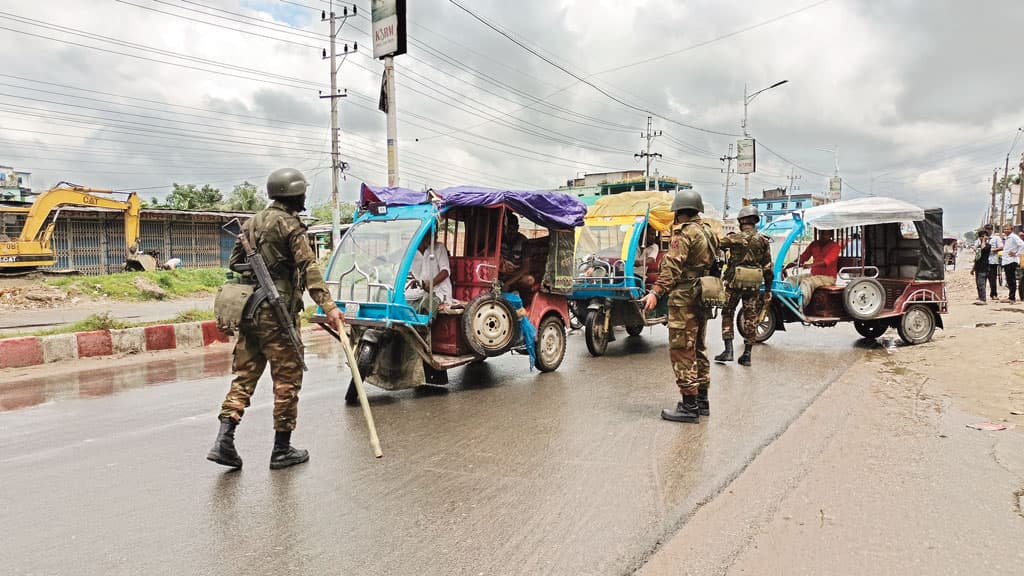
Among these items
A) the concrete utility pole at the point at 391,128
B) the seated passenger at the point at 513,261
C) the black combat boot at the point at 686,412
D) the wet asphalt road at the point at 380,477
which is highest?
the concrete utility pole at the point at 391,128

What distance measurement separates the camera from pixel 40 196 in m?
21.2

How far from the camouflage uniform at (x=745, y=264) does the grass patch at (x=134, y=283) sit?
17651 millimetres

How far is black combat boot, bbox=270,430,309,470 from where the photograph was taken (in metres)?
4.79

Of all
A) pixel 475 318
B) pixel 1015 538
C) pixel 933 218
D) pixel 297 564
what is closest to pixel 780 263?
pixel 933 218

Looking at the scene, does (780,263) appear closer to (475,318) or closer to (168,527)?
(475,318)

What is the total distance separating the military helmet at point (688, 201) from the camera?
251 inches

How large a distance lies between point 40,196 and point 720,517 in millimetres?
24229

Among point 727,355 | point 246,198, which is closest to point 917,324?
point 727,355

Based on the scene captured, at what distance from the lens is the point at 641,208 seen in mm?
10820

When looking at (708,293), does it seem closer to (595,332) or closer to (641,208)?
(595,332)

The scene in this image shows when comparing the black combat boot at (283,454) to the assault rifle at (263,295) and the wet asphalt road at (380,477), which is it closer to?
the wet asphalt road at (380,477)

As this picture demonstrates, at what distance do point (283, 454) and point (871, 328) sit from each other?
32.4ft

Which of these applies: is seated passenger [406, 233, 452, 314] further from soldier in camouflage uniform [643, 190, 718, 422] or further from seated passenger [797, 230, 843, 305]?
seated passenger [797, 230, 843, 305]

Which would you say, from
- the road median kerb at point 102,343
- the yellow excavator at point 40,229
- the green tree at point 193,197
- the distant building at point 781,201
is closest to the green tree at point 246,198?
the green tree at point 193,197
